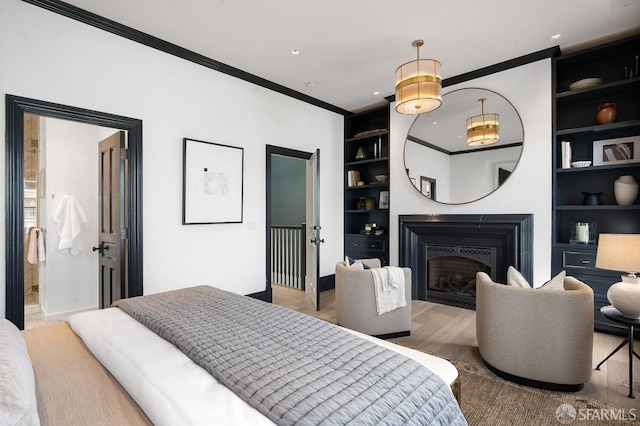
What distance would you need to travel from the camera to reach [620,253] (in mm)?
2186

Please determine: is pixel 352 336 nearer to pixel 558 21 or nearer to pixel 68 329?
pixel 68 329

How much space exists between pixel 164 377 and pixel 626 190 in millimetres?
4122

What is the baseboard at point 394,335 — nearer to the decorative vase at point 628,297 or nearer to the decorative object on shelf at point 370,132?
the decorative vase at point 628,297

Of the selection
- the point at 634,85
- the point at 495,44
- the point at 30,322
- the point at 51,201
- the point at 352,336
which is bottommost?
the point at 30,322

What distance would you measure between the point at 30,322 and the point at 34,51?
2867mm

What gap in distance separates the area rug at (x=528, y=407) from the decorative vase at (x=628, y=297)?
1.96 feet

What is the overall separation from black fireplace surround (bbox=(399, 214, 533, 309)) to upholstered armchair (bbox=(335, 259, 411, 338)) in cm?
143

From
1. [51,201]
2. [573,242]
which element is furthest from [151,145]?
[573,242]

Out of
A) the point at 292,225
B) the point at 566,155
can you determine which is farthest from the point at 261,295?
the point at 566,155

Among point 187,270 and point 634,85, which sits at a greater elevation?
point 634,85

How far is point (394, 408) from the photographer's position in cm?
98

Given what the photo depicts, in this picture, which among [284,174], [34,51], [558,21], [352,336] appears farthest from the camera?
[284,174]

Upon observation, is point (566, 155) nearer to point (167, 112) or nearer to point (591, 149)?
point (591, 149)

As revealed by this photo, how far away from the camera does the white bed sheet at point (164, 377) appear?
92 centimetres
